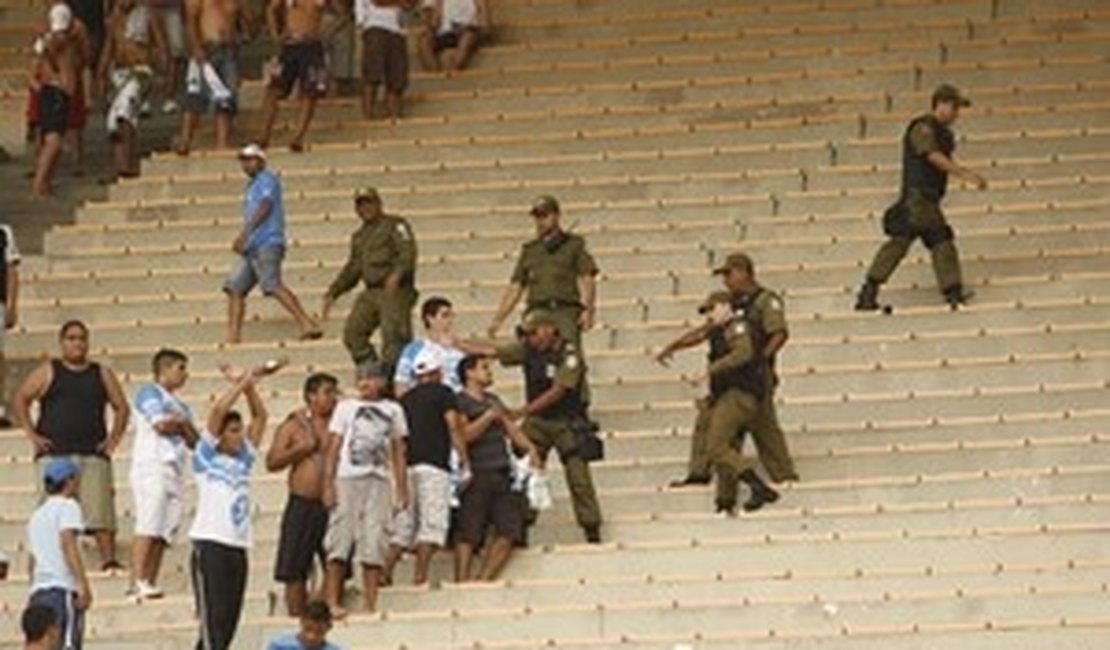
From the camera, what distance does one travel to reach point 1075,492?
1049 inches

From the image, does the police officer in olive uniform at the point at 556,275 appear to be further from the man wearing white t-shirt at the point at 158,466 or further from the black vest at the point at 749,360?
the man wearing white t-shirt at the point at 158,466

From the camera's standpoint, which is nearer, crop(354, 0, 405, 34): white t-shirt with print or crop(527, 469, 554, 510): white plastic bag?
crop(527, 469, 554, 510): white plastic bag

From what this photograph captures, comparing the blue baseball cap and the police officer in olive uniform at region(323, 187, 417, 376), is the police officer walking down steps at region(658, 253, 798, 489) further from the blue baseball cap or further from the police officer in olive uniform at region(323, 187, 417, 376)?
the blue baseball cap

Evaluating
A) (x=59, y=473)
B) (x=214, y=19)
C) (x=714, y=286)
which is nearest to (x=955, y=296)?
(x=714, y=286)

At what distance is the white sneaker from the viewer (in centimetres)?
2611

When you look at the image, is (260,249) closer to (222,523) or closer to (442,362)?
(442,362)

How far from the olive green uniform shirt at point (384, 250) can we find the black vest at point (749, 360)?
8.17ft

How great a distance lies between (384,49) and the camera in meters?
33.8

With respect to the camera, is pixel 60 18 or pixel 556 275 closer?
pixel 556 275

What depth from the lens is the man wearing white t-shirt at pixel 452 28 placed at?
34875mm

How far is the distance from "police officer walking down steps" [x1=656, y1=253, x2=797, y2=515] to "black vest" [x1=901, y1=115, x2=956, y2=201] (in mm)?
2330

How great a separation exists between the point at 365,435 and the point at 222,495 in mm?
1076

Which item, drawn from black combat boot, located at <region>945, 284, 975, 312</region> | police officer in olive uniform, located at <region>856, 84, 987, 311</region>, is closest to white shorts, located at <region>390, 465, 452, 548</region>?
police officer in olive uniform, located at <region>856, 84, 987, 311</region>

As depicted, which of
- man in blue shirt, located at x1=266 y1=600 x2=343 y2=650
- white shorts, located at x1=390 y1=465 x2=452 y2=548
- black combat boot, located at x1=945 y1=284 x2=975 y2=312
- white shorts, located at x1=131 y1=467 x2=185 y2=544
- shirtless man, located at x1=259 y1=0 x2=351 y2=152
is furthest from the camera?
shirtless man, located at x1=259 y1=0 x2=351 y2=152
